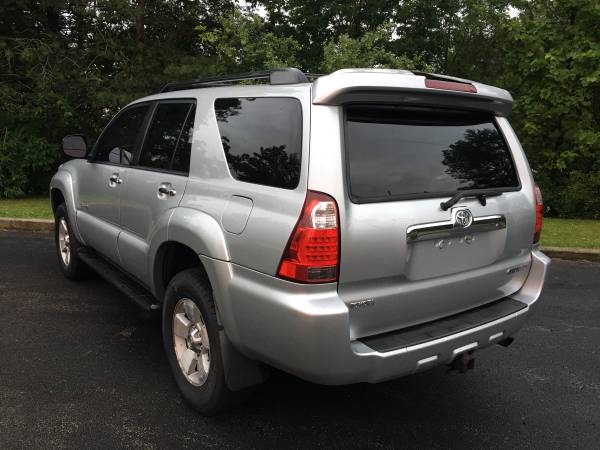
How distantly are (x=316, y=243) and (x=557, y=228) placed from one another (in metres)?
8.24

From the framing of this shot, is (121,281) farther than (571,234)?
No

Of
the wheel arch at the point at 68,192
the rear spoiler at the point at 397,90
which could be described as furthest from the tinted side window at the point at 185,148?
the wheel arch at the point at 68,192

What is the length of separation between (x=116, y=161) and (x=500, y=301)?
295cm

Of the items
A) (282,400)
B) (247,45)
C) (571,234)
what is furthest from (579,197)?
(282,400)

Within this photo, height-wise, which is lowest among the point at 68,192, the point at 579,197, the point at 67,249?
the point at 579,197

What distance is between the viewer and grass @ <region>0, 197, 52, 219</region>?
29.5 ft

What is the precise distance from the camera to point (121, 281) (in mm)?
3914

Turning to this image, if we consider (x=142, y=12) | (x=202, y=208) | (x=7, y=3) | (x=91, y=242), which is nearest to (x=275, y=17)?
(x=142, y=12)

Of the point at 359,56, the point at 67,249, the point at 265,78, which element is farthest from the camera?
the point at 359,56

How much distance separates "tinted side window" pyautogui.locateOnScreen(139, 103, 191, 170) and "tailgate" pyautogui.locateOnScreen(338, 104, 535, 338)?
1362 millimetres

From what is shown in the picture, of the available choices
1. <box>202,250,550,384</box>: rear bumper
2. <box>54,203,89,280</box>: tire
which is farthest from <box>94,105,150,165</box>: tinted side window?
<box>202,250,550,384</box>: rear bumper

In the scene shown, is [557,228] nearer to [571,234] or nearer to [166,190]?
[571,234]

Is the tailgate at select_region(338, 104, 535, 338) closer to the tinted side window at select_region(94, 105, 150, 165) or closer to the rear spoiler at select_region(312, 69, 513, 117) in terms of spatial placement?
the rear spoiler at select_region(312, 69, 513, 117)

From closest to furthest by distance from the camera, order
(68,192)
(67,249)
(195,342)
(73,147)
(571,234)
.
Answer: (195,342) → (73,147) → (68,192) → (67,249) → (571,234)
